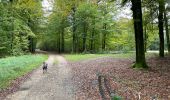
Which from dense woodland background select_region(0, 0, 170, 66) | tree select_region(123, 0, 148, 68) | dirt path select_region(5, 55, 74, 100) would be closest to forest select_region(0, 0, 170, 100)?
dense woodland background select_region(0, 0, 170, 66)

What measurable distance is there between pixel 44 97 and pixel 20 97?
3.62 feet

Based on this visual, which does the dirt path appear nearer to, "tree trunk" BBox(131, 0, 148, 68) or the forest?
"tree trunk" BBox(131, 0, 148, 68)

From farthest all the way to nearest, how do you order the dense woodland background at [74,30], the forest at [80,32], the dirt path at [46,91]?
the dense woodland background at [74,30]
the forest at [80,32]
the dirt path at [46,91]

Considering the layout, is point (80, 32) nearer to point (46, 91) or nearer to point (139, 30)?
point (139, 30)

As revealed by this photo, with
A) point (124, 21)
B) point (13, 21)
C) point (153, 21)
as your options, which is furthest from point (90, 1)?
point (124, 21)

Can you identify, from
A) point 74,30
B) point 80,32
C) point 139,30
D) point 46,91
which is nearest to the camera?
point 46,91

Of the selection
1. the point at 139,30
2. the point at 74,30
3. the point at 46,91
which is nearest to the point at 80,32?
the point at 74,30

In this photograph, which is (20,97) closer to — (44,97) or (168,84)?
(44,97)

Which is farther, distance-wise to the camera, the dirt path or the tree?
the tree

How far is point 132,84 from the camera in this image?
46.2 feet

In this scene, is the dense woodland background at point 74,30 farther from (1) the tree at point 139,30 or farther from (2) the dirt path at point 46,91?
(2) the dirt path at point 46,91

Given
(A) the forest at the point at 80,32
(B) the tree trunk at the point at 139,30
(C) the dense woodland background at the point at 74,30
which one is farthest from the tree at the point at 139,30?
(C) the dense woodland background at the point at 74,30

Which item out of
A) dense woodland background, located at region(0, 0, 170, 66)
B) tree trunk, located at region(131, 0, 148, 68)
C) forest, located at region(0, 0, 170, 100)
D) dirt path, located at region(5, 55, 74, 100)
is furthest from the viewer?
dense woodland background, located at region(0, 0, 170, 66)

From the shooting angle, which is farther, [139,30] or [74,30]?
[74,30]
